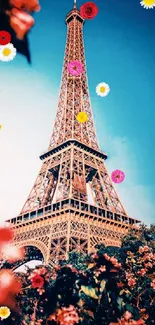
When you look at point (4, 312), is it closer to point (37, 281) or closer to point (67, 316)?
point (37, 281)

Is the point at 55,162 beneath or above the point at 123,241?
above

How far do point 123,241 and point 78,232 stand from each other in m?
4.26

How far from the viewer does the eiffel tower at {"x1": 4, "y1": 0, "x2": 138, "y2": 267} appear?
24.2 metres

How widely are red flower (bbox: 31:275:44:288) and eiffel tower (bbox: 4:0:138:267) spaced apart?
53.9ft

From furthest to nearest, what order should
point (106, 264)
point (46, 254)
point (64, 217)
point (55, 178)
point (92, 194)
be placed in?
point (55, 178) → point (92, 194) → point (64, 217) → point (46, 254) → point (106, 264)

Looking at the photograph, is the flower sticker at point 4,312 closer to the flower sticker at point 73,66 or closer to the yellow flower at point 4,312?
the yellow flower at point 4,312

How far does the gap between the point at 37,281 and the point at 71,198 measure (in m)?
19.9

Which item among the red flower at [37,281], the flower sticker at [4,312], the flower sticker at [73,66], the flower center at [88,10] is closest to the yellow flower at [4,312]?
the flower sticker at [4,312]

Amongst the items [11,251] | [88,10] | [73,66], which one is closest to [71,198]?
[11,251]

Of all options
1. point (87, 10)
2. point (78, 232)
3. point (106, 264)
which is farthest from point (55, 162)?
point (106, 264)

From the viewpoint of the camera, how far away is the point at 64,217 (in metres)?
25.0

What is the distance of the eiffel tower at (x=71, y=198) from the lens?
24.2 meters

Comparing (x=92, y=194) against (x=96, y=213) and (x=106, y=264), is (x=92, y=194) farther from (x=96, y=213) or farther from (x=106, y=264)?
(x=106, y=264)

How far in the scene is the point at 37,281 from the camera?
559 cm
